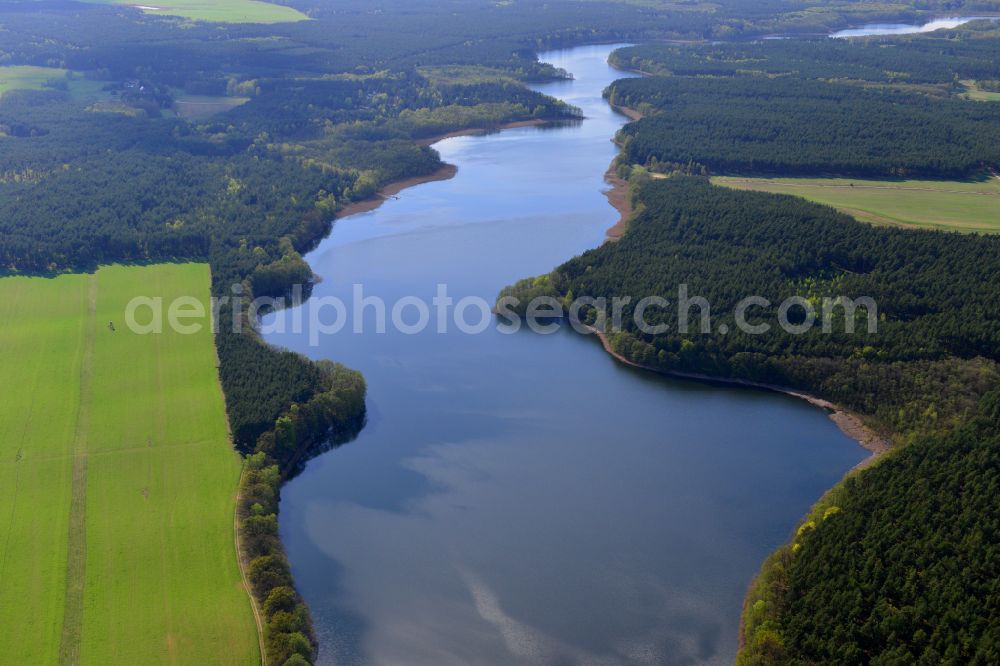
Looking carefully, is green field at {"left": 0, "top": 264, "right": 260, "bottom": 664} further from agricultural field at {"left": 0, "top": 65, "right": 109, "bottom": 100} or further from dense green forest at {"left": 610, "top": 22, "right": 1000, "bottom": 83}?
dense green forest at {"left": 610, "top": 22, "right": 1000, "bottom": 83}

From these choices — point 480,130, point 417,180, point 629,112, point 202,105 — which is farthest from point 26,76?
point 629,112

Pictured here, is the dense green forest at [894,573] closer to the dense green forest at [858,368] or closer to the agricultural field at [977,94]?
the dense green forest at [858,368]

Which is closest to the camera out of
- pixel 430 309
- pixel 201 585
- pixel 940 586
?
pixel 940 586

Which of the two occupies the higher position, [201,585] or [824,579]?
[824,579]

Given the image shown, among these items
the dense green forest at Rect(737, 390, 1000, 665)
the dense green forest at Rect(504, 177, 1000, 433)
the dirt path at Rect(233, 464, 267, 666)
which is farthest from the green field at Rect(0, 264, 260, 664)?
the dense green forest at Rect(504, 177, 1000, 433)

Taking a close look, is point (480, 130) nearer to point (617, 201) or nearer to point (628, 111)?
point (628, 111)

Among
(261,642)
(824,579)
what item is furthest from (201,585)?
(824,579)

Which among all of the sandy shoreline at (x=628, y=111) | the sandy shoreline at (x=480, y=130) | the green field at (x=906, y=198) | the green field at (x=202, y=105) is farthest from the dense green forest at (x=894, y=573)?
the green field at (x=202, y=105)

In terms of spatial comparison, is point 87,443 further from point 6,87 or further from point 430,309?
point 6,87
